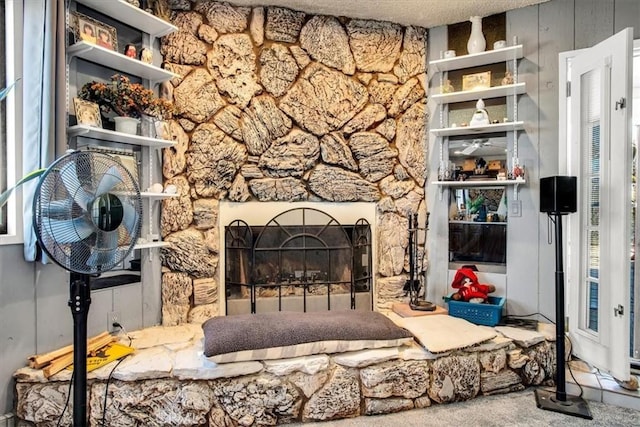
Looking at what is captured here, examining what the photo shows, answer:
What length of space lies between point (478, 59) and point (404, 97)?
59 cm

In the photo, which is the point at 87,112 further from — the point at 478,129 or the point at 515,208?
the point at 515,208

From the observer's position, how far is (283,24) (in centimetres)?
290

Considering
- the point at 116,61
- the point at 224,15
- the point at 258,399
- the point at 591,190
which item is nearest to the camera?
the point at 258,399

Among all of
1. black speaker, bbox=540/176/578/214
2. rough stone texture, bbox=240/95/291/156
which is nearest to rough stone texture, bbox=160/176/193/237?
rough stone texture, bbox=240/95/291/156

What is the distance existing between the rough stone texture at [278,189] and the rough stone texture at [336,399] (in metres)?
1.26

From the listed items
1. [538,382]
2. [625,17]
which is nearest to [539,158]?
[625,17]

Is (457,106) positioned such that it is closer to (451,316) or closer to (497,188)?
(497,188)

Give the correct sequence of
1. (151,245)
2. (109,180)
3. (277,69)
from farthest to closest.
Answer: (277,69)
(151,245)
(109,180)

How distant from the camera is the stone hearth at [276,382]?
1.92 metres

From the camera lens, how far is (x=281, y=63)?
114 inches

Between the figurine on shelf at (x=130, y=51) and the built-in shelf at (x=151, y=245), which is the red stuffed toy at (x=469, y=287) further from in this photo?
the figurine on shelf at (x=130, y=51)

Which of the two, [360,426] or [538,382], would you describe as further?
[538,382]

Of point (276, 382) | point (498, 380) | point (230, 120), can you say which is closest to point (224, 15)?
point (230, 120)

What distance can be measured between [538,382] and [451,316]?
0.64 meters
